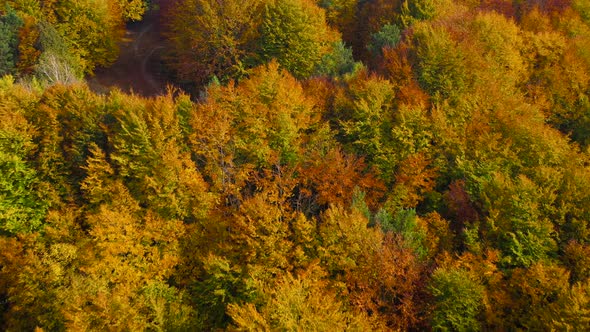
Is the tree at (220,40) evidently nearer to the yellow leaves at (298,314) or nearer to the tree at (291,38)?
the tree at (291,38)

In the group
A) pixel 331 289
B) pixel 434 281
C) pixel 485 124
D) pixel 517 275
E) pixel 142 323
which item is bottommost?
pixel 142 323

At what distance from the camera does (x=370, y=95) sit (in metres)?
49.7

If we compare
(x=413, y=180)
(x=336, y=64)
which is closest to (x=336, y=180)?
(x=413, y=180)

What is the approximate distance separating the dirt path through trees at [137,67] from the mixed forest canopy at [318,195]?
1044 cm

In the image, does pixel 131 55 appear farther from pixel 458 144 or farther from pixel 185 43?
pixel 458 144

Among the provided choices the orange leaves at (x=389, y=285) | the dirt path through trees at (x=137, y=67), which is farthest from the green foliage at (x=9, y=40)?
the orange leaves at (x=389, y=285)

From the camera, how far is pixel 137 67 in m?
77.9

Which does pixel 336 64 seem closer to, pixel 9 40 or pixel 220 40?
pixel 220 40

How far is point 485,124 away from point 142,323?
3658 centimetres

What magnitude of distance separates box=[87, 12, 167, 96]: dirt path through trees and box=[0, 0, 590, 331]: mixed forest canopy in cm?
1044

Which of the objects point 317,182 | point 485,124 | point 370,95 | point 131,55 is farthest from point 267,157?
point 131,55

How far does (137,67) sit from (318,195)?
47.0 metres

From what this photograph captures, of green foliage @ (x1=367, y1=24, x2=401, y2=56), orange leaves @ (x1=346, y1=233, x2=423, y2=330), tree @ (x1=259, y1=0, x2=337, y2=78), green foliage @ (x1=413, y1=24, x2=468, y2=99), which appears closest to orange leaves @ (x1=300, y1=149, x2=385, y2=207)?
orange leaves @ (x1=346, y1=233, x2=423, y2=330)

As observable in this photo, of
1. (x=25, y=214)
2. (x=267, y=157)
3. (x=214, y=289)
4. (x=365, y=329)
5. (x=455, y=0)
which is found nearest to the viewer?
(x=365, y=329)
